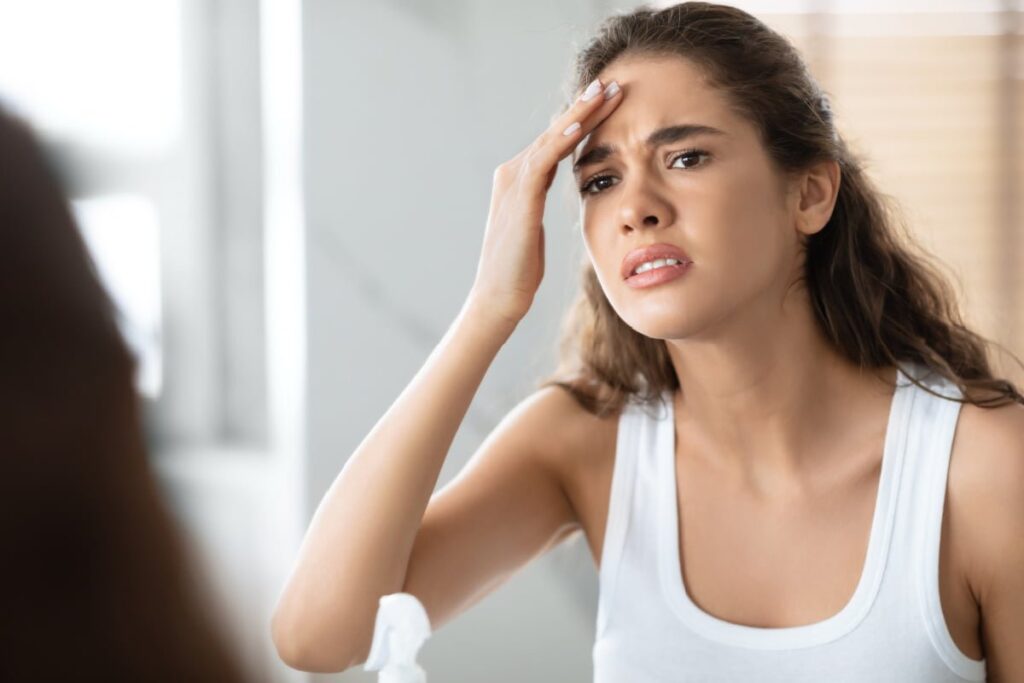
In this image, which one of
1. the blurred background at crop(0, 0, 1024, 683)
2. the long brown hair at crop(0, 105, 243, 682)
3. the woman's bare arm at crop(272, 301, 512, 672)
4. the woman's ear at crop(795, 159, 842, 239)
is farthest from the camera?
the blurred background at crop(0, 0, 1024, 683)

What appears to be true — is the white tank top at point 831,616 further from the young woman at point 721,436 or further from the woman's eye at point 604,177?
the woman's eye at point 604,177

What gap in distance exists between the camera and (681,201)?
0.87 metres

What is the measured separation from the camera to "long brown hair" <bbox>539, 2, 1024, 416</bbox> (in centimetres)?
94

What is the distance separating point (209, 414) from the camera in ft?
4.52

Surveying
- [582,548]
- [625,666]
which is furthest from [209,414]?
[625,666]

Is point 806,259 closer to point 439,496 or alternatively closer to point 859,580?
point 859,580

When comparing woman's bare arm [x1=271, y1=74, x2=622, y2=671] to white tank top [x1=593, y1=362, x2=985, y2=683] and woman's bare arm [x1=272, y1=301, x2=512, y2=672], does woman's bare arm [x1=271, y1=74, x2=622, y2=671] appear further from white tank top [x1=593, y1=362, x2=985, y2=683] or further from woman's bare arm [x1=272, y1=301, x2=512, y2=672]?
white tank top [x1=593, y1=362, x2=985, y2=683]

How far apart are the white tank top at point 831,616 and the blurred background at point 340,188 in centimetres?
32

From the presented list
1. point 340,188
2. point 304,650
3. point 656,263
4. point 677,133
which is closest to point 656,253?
point 656,263

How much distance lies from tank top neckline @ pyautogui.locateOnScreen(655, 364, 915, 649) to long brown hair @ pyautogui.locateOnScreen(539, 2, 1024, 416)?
65 mm

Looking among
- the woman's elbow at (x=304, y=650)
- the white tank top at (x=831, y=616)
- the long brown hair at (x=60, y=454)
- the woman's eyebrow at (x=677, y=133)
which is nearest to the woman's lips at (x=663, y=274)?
the woman's eyebrow at (x=677, y=133)

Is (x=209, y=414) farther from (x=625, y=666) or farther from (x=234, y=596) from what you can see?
(x=625, y=666)

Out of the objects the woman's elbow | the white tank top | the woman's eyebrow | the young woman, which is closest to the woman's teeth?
the young woman

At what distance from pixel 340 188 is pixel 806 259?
612 millimetres
